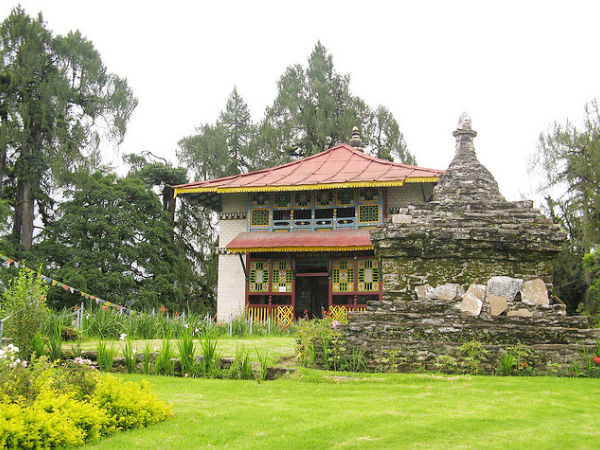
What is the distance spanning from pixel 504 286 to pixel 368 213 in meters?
11.8

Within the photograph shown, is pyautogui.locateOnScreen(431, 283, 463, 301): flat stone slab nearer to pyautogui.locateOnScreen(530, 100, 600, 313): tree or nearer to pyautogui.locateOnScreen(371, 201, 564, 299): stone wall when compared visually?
pyautogui.locateOnScreen(371, 201, 564, 299): stone wall

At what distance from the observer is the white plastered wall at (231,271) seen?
22062 mm

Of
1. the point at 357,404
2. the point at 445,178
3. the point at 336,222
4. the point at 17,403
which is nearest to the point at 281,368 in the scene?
the point at 357,404

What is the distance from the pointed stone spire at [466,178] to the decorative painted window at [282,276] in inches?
407

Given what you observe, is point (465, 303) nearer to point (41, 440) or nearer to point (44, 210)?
point (41, 440)

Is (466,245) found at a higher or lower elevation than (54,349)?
higher

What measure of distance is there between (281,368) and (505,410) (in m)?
3.37

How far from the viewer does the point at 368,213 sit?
68.5 feet

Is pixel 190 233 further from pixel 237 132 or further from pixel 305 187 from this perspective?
pixel 305 187

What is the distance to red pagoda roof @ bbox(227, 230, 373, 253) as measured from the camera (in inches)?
746

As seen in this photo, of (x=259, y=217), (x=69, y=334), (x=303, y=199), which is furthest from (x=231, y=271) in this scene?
(x=69, y=334)

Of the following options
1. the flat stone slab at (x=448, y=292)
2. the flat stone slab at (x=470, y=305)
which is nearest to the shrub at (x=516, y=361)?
the flat stone slab at (x=470, y=305)

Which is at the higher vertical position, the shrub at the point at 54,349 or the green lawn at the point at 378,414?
the shrub at the point at 54,349

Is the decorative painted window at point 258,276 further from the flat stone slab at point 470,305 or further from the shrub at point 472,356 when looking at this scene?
the shrub at point 472,356
